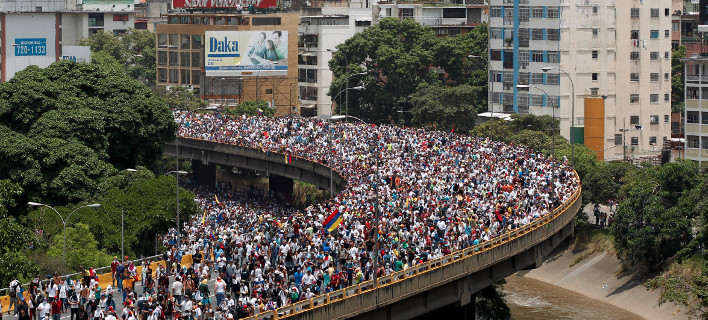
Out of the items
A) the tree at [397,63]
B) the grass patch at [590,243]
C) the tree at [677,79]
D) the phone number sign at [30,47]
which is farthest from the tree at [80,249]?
the phone number sign at [30,47]

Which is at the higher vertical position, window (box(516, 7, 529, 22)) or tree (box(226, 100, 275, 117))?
window (box(516, 7, 529, 22))

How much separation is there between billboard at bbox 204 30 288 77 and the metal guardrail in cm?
8526

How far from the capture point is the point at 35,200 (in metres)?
78.2

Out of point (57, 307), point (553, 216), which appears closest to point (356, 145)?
point (553, 216)

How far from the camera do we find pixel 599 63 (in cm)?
11706

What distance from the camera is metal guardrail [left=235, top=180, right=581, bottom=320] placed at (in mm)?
47156

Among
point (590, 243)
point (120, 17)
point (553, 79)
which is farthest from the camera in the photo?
point (120, 17)

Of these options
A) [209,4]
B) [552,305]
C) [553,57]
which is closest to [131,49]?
[209,4]

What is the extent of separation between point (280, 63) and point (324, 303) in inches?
4110

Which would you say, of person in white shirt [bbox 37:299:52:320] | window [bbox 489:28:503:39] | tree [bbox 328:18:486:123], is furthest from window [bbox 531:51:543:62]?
person in white shirt [bbox 37:299:52:320]

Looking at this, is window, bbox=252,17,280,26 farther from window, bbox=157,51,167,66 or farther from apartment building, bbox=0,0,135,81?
apartment building, bbox=0,0,135,81

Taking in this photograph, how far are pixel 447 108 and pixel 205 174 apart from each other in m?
25.6

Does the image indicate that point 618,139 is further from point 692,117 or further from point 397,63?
point 397,63

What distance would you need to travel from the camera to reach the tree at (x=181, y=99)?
145875 mm
